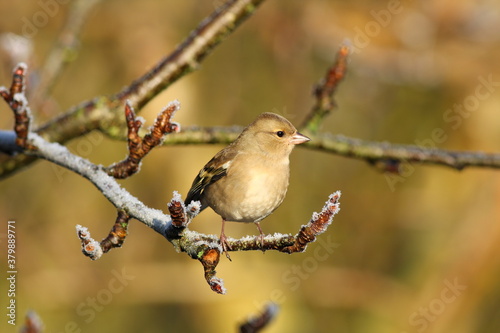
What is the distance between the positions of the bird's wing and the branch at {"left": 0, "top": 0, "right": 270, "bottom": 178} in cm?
67

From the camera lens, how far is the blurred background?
926 centimetres

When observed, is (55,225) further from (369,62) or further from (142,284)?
(369,62)

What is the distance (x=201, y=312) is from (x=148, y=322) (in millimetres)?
831

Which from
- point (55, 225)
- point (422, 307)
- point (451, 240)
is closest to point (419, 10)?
point (451, 240)

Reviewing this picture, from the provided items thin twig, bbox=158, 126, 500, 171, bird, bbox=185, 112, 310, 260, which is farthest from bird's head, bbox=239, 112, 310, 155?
thin twig, bbox=158, 126, 500, 171

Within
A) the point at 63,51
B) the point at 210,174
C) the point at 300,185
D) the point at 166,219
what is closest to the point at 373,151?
the point at 210,174

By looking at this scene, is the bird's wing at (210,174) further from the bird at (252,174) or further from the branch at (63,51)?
the branch at (63,51)

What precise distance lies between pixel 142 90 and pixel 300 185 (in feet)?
18.3

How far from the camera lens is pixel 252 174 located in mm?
4047

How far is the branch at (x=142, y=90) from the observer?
4449 mm

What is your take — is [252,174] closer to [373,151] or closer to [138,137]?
[138,137]

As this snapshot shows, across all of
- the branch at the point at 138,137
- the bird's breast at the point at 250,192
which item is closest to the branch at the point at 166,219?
the branch at the point at 138,137

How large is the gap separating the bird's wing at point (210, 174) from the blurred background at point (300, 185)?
14.1 ft

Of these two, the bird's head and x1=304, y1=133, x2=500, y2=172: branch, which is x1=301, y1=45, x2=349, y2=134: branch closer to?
x1=304, y1=133, x2=500, y2=172: branch
